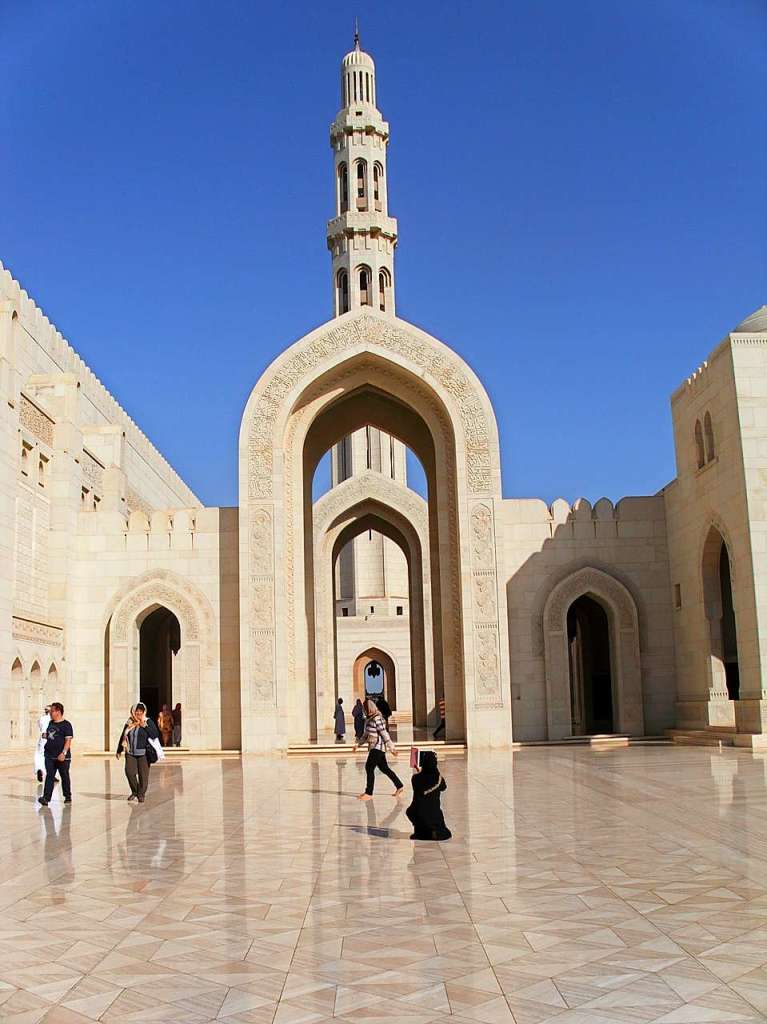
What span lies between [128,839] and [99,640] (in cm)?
1283

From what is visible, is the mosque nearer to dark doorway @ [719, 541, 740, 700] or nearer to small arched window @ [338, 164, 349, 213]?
dark doorway @ [719, 541, 740, 700]

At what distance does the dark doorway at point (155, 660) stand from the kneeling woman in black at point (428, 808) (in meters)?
18.7

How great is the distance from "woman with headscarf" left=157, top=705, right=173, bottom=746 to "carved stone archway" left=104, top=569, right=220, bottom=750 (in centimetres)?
156

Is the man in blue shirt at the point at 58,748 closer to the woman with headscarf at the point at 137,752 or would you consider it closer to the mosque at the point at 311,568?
the woman with headscarf at the point at 137,752

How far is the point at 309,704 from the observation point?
21609mm

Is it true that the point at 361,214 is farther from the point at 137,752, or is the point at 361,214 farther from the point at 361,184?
the point at 137,752

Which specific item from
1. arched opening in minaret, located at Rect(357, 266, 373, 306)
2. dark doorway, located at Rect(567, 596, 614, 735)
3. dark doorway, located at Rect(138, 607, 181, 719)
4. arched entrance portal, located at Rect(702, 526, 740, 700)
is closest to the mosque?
arched entrance portal, located at Rect(702, 526, 740, 700)

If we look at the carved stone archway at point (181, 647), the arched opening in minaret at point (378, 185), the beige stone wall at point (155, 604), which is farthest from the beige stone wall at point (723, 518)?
the arched opening in minaret at point (378, 185)

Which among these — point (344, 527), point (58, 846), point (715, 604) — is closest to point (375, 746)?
point (58, 846)

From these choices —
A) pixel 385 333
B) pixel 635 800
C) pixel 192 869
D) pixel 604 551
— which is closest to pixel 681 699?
pixel 604 551

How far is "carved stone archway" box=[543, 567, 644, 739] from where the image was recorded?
2058 centimetres

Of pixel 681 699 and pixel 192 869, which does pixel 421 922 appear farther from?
pixel 681 699

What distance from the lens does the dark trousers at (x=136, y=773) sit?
11.4m

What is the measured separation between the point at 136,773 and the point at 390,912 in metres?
6.60
